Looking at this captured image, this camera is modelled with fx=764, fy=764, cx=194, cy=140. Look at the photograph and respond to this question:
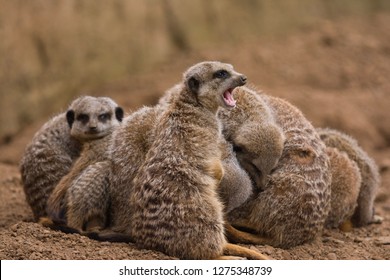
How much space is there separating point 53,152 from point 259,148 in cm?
151

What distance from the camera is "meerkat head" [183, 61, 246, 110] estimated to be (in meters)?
4.11

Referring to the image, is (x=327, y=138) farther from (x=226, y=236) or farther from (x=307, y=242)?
(x=226, y=236)

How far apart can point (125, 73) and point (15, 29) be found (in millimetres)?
1579

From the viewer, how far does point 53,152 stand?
4.99 m

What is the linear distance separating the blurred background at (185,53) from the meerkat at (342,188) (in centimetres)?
267

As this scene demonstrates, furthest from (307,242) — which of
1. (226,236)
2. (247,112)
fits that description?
(247,112)

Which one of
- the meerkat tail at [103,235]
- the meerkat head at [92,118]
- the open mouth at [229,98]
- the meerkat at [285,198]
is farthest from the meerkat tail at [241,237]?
the meerkat head at [92,118]

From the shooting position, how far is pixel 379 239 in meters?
4.95

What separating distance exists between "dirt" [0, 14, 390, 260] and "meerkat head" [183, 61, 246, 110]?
3.41 feet

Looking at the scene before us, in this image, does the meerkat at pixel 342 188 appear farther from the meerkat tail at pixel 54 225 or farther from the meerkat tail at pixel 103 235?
the meerkat tail at pixel 54 225

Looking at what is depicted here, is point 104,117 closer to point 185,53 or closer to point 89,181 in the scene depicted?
point 89,181

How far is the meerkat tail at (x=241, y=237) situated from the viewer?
433 centimetres

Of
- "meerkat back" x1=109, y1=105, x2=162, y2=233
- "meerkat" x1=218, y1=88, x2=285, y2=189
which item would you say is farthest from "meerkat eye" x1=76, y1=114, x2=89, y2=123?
"meerkat" x1=218, y1=88, x2=285, y2=189

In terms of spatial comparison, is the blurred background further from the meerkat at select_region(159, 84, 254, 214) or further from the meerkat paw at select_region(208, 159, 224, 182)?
the meerkat paw at select_region(208, 159, 224, 182)
